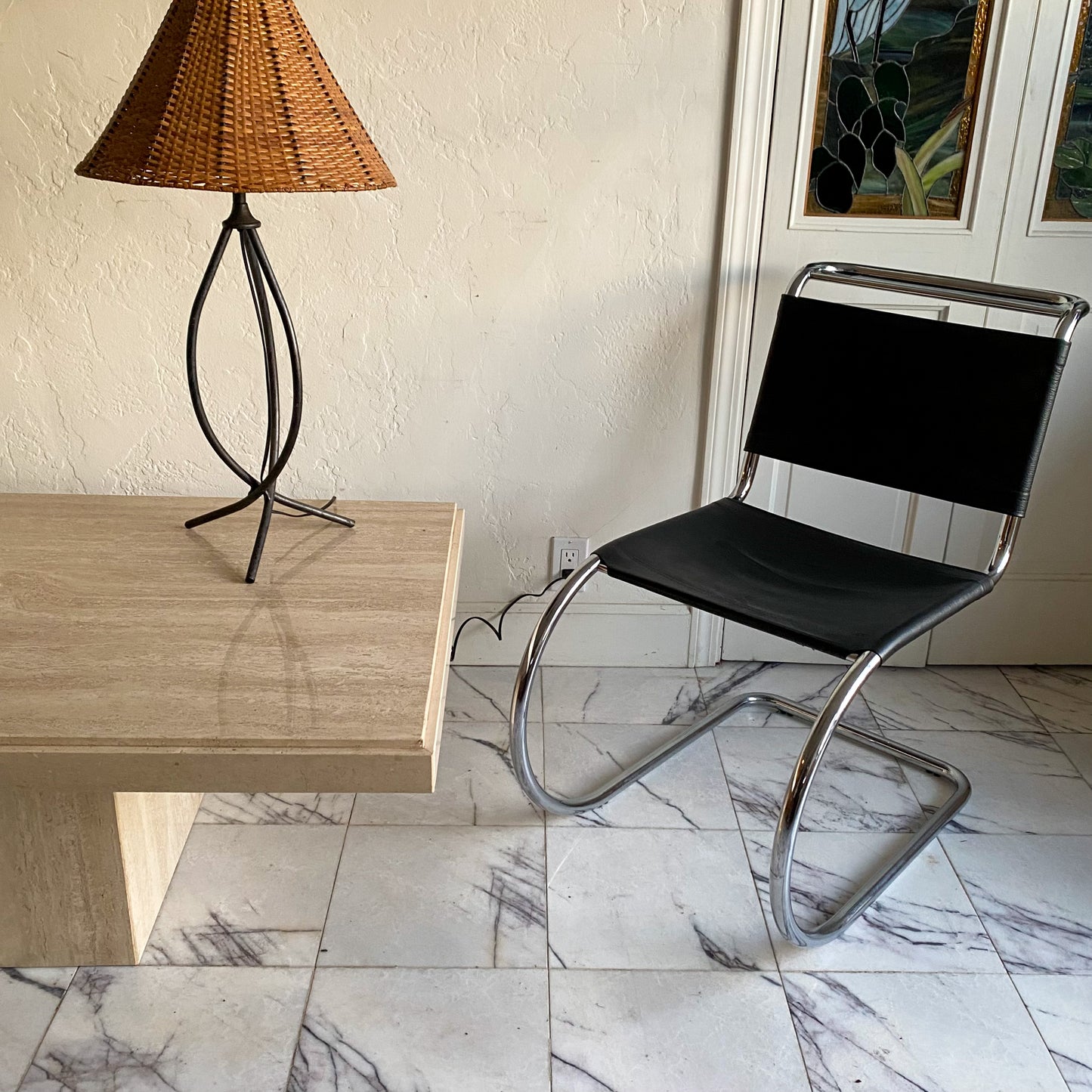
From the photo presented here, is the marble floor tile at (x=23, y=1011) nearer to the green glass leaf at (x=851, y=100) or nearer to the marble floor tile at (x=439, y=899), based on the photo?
the marble floor tile at (x=439, y=899)

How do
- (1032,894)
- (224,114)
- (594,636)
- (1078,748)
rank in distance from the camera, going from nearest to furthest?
(224,114)
(1032,894)
(1078,748)
(594,636)

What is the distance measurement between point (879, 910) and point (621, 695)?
69cm

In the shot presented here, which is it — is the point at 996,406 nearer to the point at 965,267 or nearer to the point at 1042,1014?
the point at 965,267

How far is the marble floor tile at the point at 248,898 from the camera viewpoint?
1.52 meters

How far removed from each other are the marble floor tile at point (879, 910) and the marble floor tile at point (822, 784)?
4 centimetres

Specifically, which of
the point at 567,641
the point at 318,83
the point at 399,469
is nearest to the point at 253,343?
the point at 399,469

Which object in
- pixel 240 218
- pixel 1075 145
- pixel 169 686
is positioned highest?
pixel 1075 145

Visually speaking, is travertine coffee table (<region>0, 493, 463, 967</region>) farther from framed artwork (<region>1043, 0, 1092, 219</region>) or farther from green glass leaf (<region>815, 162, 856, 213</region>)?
framed artwork (<region>1043, 0, 1092, 219</region>)

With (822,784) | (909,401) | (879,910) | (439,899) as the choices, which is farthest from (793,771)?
(909,401)

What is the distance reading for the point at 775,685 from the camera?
224 centimetres

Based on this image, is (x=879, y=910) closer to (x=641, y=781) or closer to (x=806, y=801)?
(x=806, y=801)

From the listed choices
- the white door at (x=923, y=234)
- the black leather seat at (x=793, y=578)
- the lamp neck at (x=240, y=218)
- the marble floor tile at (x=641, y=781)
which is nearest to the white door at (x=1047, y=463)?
the white door at (x=923, y=234)

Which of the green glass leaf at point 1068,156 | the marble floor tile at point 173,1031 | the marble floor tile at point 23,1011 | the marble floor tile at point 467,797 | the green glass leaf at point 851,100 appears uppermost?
the green glass leaf at point 851,100

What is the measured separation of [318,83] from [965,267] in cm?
121
